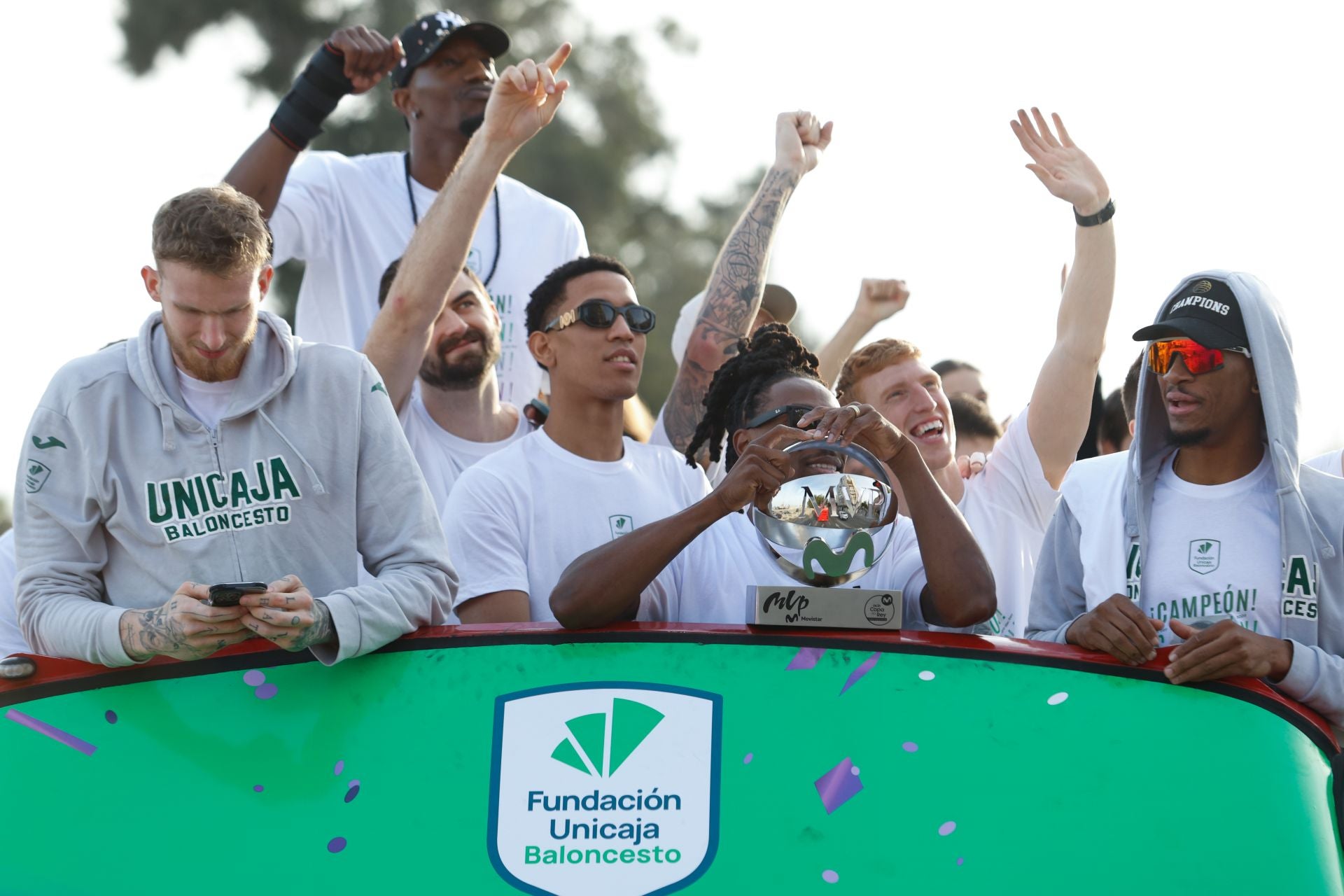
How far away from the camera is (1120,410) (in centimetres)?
571

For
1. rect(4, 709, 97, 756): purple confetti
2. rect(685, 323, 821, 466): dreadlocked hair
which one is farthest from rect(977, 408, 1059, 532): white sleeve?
rect(4, 709, 97, 756): purple confetti

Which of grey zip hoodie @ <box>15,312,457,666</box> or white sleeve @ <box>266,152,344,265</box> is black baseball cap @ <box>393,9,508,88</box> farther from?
grey zip hoodie @ <box>15,312,457,666</box>

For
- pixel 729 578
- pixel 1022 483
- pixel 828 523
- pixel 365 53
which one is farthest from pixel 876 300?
pixel 828 523

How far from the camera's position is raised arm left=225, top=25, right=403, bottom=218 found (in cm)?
507

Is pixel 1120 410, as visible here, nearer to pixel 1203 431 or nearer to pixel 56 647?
pixel 1203 431

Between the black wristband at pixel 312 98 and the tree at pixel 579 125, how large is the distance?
1323 centimetres

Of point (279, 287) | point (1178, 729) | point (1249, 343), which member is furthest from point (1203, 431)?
point (279, 287)

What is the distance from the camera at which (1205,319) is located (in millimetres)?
3734

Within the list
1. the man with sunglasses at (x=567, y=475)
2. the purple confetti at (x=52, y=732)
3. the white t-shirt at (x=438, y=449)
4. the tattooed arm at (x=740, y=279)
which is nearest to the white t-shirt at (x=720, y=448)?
the tattooed arm at (x=740, y=279)

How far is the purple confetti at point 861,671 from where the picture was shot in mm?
3080

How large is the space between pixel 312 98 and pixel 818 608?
298 centimetres

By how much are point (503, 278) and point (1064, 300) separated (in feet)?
6.63

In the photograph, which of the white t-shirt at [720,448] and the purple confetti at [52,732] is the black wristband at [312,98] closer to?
the white t-shirt at [720,448]

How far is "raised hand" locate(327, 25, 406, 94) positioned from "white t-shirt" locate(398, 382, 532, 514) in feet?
3.73
